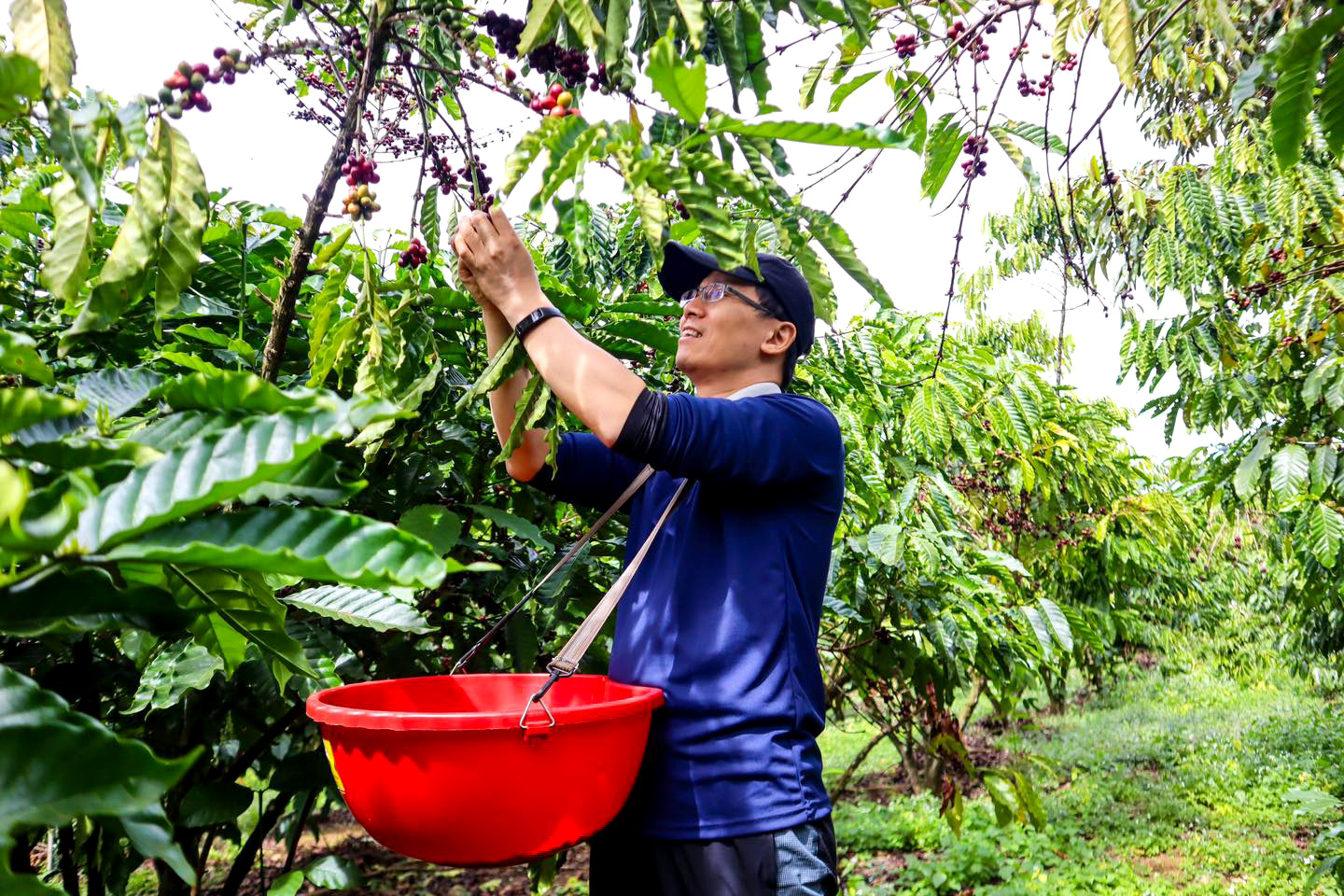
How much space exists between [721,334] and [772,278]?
142 mm

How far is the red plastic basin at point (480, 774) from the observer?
988mm

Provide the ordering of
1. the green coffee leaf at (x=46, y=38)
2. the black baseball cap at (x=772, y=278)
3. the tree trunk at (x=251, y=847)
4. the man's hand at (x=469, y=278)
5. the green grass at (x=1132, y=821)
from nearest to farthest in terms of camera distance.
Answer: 1. the green coffee leaf at (x=46, y=38)
2. the man's hand at (x=469, y=278)
3. the black baseball cap at (x=772, y=278)
4. the tree trunk at (x=251, y=847)
5. the green grass at (x=1132, y=821)

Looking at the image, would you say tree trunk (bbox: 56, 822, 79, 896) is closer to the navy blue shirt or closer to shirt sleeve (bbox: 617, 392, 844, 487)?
the navy blue shirt

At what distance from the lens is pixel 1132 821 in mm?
6148

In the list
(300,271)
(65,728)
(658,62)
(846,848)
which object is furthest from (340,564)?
(846,848)

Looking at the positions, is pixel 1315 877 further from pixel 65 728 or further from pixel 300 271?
pixel 65 728

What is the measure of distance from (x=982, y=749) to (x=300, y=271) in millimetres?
8522

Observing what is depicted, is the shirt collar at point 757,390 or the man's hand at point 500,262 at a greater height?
the man's hand at point 500,262

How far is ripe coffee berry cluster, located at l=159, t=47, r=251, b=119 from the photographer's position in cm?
107

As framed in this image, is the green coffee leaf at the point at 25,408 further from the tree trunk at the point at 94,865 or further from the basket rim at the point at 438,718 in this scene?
the tree trunk at the point at 94,865

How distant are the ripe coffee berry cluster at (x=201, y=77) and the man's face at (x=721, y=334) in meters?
0.77

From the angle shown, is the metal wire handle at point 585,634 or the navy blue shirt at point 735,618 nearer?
the metal wire handle at point 585,634

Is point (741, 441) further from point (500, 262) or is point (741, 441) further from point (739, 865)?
point (739, 865)

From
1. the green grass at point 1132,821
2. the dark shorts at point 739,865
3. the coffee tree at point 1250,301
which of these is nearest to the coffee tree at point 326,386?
the dark shorts at point 739,865
